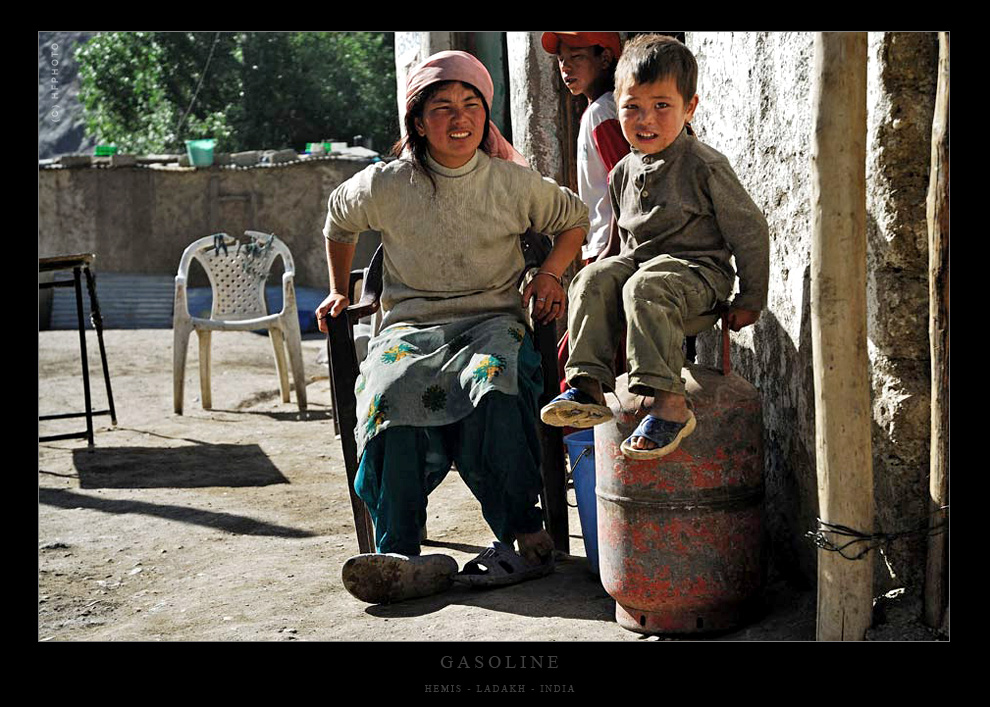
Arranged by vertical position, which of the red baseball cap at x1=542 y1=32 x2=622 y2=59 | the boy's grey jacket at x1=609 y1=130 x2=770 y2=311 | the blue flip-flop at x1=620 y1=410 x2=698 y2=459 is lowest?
the blue flip-flop at x1=620 y1=410 x2=698 y2=459

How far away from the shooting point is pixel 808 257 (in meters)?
2.92

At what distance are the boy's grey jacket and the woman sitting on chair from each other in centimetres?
53

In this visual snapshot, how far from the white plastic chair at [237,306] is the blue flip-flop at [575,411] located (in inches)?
193

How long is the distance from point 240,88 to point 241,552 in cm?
2296

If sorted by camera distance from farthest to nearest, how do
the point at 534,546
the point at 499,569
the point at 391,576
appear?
1. the point at 534,546
2. the point at 499,569
3. the point at 391,576

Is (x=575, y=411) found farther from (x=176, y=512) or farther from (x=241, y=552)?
(x=176, y=512)

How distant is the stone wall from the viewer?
53.4 ft

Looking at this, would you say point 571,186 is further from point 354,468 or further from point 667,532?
point 667,532

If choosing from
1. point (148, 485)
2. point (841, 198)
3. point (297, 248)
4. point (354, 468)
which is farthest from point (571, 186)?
point (297, 248)

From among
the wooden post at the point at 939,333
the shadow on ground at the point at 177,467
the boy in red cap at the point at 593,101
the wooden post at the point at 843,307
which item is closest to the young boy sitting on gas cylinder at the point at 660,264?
the wooden post at the point at 843,307

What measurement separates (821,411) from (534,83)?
3.15 metres

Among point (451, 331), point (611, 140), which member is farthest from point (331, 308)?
point (611, 140)

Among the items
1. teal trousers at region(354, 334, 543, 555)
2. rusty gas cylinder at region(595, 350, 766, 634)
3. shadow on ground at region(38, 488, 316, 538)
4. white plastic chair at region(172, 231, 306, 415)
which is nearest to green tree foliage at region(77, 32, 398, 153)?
white plastic chair at region(172, 231, 306, 415)

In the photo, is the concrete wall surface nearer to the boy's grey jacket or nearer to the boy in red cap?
the boy's grey jacket
